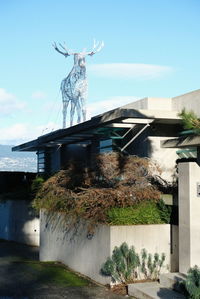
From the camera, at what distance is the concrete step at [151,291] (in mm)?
9086

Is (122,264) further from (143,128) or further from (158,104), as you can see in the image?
(158,104)

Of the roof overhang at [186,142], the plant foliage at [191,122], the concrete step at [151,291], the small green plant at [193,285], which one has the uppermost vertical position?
the plant foliage at [191,122]

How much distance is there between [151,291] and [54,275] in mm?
3278

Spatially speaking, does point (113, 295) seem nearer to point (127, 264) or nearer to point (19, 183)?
point (127, 264)

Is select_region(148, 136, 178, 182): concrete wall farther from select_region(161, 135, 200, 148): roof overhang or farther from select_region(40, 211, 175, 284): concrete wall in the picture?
select_region(161, 135, 200, 148): roof overhang

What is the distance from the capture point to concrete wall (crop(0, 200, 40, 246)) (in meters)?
22.7

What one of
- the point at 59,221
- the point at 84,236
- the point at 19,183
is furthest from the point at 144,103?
the point at 19,183

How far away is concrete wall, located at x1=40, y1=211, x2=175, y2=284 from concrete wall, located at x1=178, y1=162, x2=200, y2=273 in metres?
0.95

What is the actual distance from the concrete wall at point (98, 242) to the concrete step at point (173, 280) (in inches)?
34.9

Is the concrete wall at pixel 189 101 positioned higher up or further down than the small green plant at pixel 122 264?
higher up

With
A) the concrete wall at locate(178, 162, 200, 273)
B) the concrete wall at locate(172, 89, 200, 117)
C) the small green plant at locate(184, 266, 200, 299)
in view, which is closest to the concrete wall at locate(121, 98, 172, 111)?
the concrete wall at locate(172, 89, 200, 117)

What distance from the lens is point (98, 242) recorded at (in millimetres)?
11320

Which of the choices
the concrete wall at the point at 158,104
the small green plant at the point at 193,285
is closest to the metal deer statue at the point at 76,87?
the concrete wall at the point at 158,104

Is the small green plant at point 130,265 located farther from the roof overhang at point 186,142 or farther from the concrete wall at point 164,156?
the concrete wall at point 164,156
